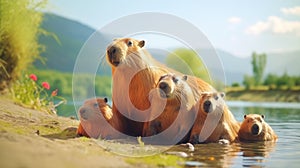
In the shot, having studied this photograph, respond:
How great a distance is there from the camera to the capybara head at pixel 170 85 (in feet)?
26.5

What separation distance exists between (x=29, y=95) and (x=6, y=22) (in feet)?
6.50

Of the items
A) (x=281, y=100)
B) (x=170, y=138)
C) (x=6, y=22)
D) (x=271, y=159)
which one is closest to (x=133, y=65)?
(x=170, y=138)

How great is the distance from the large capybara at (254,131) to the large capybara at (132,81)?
70cm

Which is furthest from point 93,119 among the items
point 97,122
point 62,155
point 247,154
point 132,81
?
point 62,155

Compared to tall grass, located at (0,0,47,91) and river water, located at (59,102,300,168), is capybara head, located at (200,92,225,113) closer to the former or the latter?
river water, located at (59,102,300,168)

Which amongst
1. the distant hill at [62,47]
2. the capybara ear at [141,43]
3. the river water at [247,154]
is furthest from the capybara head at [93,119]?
Answer: the distant hill at [62,47]

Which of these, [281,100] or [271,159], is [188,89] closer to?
[271,159]

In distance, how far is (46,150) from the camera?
17.6 ft

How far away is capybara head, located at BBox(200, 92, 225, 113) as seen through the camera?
27.6 feet

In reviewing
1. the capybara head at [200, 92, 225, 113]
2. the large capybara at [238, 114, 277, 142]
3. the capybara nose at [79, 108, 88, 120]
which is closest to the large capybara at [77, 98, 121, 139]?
the capybara nose at [79, 108, 88, 120]

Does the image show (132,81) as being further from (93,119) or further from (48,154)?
(48,154)

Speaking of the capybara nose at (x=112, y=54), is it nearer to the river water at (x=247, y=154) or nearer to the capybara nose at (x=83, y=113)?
the capybara nose at (x=83, y=113)

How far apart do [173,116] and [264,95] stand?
2618cm

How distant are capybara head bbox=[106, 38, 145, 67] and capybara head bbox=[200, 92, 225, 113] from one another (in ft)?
4.73
